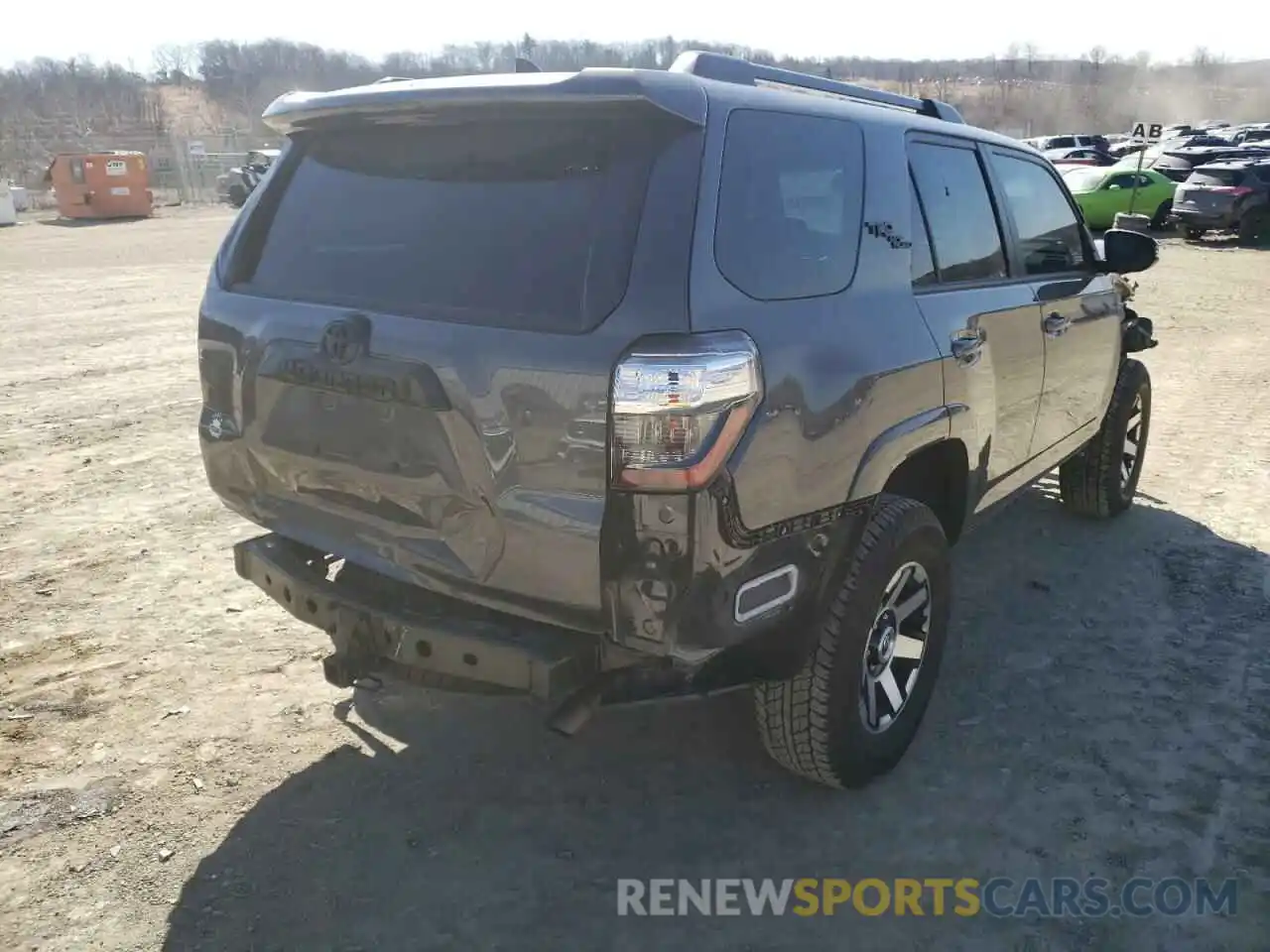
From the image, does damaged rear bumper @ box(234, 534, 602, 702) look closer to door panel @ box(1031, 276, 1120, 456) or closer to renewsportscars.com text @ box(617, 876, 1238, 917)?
renewsportscars.com text @ box(617, 876, 1238, 917)

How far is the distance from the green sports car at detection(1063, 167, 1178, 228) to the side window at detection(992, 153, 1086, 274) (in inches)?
732

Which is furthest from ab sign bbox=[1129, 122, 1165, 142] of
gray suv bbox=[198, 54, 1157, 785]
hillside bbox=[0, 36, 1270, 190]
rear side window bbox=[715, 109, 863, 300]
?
hillside bbox=[0, 36, 1270, 190]

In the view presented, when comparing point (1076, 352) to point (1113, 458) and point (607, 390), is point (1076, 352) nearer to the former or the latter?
point (1113, 458)

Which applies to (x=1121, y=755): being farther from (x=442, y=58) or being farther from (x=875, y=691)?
(x=442, y=58)

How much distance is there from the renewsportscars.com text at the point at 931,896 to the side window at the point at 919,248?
68.2 inches

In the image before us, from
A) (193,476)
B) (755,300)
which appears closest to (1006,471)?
(755,300)

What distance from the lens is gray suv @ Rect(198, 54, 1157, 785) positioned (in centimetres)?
230

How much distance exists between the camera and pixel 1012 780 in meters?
3.22

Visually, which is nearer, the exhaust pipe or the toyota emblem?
Answer: the exhaust pipe

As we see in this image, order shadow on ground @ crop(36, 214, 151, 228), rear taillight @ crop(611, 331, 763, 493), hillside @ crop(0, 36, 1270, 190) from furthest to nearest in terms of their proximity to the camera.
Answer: hillside @ crop(0, 36, 1270, 190)
shadow on ground @ crop(36, 214, 151, 228)
rear taillight @ crop(611, 331, 763, 493)

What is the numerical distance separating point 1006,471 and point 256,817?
2869 mm

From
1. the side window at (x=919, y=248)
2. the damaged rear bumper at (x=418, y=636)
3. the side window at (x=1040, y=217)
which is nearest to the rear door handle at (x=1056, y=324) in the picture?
the side window at (x=1040, y=217)

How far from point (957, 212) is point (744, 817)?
212 cm

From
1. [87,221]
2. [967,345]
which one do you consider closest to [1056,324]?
[967,345]
